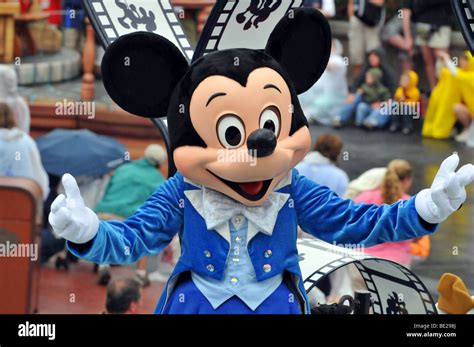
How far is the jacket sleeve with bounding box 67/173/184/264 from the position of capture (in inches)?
180

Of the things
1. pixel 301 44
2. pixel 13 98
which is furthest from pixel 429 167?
pixel 301 44

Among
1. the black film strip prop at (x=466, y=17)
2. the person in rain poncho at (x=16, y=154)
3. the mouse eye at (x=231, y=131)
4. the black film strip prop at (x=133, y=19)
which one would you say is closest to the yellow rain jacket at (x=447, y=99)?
the person in rain poncho at (x=16, y=154)

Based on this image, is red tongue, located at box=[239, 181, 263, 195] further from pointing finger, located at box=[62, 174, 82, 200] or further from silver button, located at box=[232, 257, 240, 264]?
pointing finger, located at box=[62, 174, 82, 200]

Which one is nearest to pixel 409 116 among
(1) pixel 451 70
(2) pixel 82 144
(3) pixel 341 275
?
(1) pixel 451 70

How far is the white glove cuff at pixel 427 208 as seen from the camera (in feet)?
15.0

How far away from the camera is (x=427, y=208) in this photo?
4.59m

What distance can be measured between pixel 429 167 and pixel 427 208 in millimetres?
5871

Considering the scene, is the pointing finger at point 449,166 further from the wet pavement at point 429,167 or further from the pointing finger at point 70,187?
the wet pavement at point 429,167

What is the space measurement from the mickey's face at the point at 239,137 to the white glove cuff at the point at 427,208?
0.45 metres

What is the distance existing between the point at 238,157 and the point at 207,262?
380 mm

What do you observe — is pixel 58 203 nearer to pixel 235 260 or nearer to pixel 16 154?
pixel 235 260

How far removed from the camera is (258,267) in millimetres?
4707

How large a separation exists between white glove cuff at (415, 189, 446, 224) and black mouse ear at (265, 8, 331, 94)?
64 centimetres
